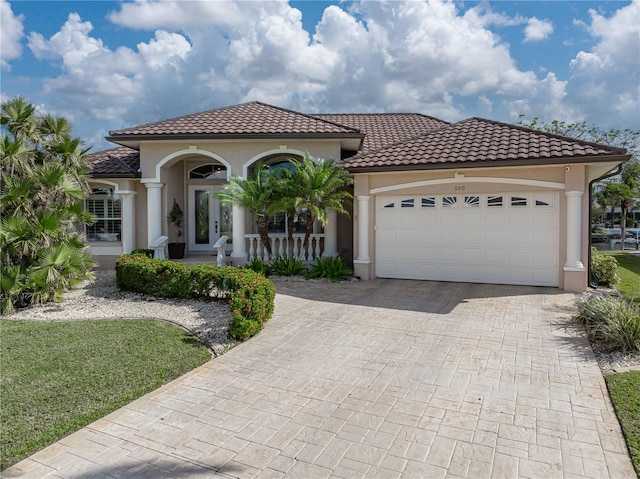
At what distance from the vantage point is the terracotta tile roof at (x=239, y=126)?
13.6 m

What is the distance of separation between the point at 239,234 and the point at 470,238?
24.3 ft

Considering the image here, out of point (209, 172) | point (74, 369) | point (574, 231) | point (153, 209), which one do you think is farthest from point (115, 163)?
point (574, 231)

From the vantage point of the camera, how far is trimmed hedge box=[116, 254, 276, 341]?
7.30 m

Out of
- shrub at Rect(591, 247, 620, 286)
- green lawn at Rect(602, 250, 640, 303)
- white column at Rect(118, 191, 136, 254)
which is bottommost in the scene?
green lawn at Rect(602, 250, 640, 303)

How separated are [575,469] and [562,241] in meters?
8.79

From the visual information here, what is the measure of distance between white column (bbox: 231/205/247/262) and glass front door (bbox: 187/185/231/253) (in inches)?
105

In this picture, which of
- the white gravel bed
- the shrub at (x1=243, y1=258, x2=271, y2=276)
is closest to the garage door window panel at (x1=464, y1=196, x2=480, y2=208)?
the shrub at (x1=243, y1=258, x2=271, y2=276)

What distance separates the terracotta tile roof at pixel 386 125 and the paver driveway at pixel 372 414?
10.6 meters

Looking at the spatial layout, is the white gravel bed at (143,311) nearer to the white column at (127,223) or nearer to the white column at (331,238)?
the white column at (127,223)

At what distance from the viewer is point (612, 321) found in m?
6.76

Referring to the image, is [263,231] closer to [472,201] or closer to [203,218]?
[203,218]

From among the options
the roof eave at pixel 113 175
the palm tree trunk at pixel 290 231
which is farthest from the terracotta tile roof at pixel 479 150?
the roof eave at pixel 113 175

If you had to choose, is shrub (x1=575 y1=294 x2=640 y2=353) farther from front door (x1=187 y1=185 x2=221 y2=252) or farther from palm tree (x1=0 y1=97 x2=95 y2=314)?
front door (x1=187 y1=185 x2=221 y2=252)

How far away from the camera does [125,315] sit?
8648 mm
